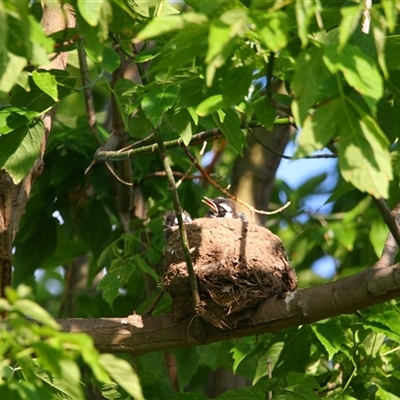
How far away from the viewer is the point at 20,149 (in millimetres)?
3941

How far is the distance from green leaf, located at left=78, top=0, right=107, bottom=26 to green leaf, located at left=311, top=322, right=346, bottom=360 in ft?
7.57

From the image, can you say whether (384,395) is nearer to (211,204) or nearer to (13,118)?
(13,118)

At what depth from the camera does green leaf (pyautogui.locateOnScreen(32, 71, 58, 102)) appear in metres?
3.54

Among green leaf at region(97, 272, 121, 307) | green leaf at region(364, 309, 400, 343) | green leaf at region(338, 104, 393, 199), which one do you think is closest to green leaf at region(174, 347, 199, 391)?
green leaf at region(97, 272, 121, 307)

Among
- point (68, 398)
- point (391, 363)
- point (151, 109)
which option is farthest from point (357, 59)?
point (391, 363)

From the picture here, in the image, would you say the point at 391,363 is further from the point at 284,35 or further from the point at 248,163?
the point at 284,35

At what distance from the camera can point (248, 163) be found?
6684mm

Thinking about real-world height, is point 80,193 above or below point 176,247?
below

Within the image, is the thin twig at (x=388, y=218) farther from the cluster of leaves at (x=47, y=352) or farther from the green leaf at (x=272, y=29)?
the cluster of leaves at (x=47, y=352)

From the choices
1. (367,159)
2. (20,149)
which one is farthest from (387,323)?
(367,159)

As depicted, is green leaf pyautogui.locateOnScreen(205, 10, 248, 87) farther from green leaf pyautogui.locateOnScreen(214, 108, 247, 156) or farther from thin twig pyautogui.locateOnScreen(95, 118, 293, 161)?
thin twig pyautogui.locateOnScreen(95, 118, 293, 161)

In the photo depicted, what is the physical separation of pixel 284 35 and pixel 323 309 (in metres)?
1.60

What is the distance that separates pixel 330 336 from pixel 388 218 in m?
1.25

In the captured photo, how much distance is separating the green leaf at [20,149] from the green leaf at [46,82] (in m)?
0.44
